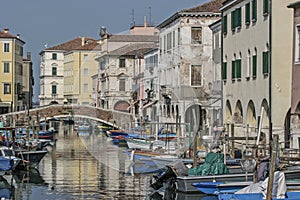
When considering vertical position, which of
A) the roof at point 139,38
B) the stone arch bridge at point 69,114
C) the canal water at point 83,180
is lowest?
the canal water at point 83,180

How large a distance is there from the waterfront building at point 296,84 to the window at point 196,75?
1569cm

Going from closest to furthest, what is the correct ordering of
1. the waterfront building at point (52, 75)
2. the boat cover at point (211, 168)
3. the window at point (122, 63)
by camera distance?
the boat cover at point (211, 168) < the window at point (122, 63) < the waterfront building at point (52, 75)

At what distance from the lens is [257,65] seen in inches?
1043

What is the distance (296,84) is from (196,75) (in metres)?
16.2

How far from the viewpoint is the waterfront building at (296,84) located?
2266 centimetres

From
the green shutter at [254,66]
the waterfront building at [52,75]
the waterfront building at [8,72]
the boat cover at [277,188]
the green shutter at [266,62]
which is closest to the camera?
the boat cover at [277,188]

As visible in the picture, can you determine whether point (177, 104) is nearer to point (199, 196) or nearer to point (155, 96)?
point (155, 96)

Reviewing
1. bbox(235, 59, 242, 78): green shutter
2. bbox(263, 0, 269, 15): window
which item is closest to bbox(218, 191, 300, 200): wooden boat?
bbox(263, 0, 269, 15): window

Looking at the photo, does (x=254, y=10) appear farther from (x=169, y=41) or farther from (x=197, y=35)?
(x=169, y=41)

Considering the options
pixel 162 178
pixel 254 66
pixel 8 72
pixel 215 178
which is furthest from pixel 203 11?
pixel 8 72

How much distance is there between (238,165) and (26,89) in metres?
57.2

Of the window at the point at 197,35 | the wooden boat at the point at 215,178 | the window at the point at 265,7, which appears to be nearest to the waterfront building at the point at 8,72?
the window at the point at 197,35

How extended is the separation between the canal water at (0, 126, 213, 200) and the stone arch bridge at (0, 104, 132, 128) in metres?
14.8

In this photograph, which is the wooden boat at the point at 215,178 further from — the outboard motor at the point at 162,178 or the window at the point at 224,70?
the window at the point at 224,70
